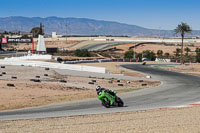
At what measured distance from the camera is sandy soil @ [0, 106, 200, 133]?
14.5 meters

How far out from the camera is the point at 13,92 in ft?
83.4

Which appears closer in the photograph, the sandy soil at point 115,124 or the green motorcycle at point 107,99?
the sandy soil at point 115,124

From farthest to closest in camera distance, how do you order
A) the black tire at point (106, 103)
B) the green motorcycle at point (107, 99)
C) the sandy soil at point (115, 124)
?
1. the black tire at point (106, 103)
2. the green motorcycle at point (107, 99)
3. the sandy soil at point (115, 124)

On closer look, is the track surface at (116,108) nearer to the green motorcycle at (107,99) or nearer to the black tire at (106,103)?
the black tire at (106,103)

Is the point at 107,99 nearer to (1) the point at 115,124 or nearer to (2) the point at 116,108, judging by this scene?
(2) the point at 116,108

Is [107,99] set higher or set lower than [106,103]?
higher

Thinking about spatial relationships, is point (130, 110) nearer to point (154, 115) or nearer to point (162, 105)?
point (154, 115)

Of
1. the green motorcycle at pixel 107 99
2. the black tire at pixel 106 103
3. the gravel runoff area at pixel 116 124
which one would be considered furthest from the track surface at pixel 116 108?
the gravel runoff area at pixel 116 124

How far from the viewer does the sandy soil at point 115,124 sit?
47.5 ft

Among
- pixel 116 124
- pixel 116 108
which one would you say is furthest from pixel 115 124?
pixel 116 108

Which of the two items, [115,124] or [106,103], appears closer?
[115,124]

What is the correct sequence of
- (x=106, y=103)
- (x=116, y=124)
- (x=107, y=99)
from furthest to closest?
1. (x=106, y=103)
2. (x=107, y=99)
3. (x=116, y=124)

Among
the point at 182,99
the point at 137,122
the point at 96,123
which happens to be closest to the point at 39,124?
the point at 96,123

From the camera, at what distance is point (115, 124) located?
1580 centimetres
